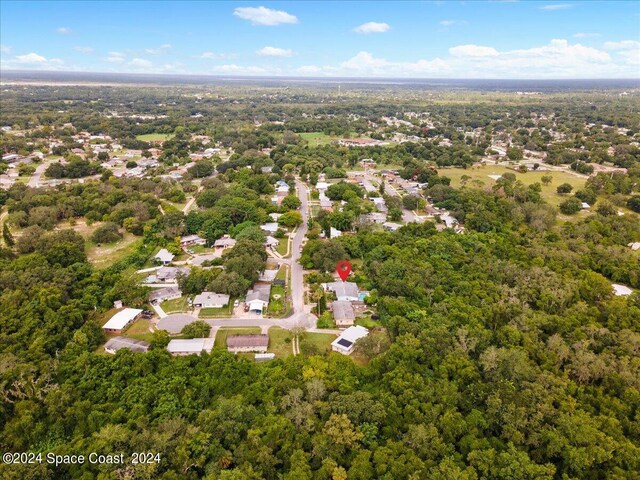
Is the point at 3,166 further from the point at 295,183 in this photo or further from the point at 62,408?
the point at 62,408

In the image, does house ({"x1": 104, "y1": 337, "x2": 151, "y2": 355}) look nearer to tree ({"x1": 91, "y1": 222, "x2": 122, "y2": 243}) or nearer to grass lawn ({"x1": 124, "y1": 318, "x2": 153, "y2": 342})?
grass lawn ({"x1": 124, "y1": 318, "x2": 153, "y2": 342})

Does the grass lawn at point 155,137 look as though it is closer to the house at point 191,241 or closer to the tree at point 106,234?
the tree at point 106,234

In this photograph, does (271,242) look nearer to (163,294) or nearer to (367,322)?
(163,294)

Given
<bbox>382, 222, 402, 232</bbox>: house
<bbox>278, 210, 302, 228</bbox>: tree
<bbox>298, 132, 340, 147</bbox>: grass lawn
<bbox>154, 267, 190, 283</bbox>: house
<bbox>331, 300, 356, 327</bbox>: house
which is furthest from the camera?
<bbox>298, 132, 340, 147</bbox>: grass lawn

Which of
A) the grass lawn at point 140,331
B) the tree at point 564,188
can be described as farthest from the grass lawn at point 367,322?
the tree at point 564,188

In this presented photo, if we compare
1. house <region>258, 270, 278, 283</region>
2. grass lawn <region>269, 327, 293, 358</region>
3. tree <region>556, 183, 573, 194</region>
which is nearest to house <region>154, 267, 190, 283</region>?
house <region>258, 270, 278, 283</region>

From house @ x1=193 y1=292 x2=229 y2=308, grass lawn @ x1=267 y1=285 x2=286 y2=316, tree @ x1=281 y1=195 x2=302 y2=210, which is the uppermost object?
tree @ x1=281 y1=195 x2=302 y2=210

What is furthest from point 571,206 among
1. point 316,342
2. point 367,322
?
point 316,342
